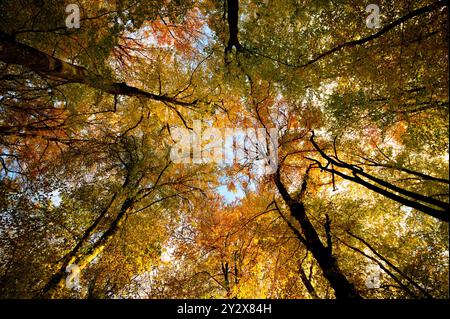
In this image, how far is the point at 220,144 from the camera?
1025 cm

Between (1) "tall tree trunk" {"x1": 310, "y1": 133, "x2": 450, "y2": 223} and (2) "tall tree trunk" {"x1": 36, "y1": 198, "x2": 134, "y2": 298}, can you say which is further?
(2) "tall tree trunk" {"x1": 36, "y1": 198, "x2": 134, "y2": 298}

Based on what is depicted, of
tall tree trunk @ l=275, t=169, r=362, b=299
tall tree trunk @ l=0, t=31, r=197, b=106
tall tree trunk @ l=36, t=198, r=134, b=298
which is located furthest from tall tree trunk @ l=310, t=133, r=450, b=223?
tall tree trunk @ l=36, t=198, r=134, b=298

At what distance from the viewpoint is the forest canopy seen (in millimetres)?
4930

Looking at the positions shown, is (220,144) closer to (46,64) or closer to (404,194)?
(46,64)

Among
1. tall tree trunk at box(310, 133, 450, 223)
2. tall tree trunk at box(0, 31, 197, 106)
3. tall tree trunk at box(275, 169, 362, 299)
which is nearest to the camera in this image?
tall tree trunk at box(310, 133, 450, 223)

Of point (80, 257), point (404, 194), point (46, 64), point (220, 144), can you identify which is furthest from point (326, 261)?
point (80, 257)

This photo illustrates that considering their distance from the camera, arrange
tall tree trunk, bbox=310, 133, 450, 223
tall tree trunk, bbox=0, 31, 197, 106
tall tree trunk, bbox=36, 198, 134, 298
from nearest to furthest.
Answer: tall tree trunk, bbox=310, 133, 450, 223
tall tree trunk, bbox=0, 31, 197, 106
tall tree trunk, bbox=36, 198, 134, 298

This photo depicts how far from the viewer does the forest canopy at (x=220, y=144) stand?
493 centimetres

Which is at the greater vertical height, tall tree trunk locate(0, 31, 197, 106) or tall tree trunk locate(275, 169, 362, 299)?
tall tree trunk locate(0, 31, 197, 106)

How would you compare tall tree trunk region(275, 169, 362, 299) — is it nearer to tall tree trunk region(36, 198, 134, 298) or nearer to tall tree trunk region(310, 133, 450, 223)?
tall tree trunk region(310, 133, 450, 223)

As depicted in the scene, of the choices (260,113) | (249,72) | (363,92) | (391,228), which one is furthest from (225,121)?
(391,228)

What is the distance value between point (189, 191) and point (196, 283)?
16.1 feet

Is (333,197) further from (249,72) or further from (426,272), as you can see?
(249,72)

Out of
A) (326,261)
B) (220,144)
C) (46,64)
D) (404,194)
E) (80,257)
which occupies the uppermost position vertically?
(220,144)
